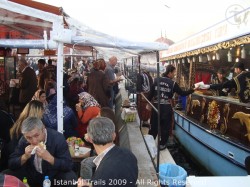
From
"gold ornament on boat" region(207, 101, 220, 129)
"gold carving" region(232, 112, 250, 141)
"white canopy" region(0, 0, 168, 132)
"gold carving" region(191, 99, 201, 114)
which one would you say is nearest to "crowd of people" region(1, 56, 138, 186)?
"white canopy" region(0, 0, 168, 132)

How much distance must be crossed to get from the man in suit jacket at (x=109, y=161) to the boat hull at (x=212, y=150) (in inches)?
148

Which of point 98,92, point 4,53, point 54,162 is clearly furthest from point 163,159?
point 4,53

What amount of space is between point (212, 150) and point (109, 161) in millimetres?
5086

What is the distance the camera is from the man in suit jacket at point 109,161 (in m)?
2.25

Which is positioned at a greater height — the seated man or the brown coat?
the brown coat

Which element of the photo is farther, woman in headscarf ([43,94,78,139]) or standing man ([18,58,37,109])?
standing man ([18,58,37,109])

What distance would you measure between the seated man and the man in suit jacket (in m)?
0.95

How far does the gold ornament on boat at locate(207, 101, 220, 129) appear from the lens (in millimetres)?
6781

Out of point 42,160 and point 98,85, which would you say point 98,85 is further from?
point 42,160

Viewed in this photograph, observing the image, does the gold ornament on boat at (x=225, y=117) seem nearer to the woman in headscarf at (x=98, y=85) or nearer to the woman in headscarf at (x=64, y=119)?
the woman in headscarf at (x=98, y=85)

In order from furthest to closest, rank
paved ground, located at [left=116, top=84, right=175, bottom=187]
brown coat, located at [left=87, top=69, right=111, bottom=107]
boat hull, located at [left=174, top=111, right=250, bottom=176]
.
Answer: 1. brown coat, located at [left=87, top=69, right=111, bottom=107]
2. boat hull, located at [left=174, top=111, right=250, bottom=176]
3. paved ground, located at [left=116, top=84, right=175, bottom=187]

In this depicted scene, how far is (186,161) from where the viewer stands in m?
9.00

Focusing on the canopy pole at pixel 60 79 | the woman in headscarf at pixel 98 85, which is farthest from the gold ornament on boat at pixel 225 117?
the canopy pole at pixel 60 79

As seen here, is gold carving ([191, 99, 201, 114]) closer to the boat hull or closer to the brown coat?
the boat hull
